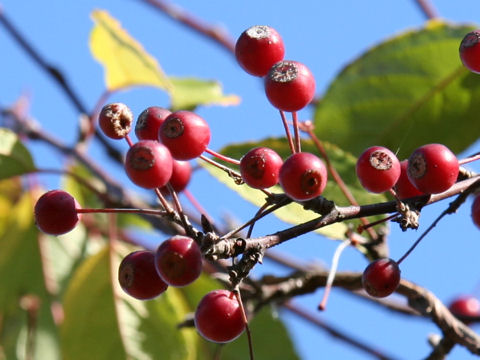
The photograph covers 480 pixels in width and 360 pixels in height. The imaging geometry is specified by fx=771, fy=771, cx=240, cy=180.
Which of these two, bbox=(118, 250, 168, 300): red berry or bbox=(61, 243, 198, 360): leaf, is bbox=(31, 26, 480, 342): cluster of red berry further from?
bbox=(61, 243, 198, 360): leaf

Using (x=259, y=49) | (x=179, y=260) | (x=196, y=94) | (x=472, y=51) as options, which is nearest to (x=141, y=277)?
(x=179, y=260)

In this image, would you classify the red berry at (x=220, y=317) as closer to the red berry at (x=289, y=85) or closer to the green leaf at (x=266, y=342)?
the red berry at (x=289, y=85)

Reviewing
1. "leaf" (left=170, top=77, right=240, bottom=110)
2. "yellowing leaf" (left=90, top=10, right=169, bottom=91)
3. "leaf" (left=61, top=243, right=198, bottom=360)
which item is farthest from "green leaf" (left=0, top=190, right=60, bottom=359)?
"leaf" (left=170, top=77, right=240, bottom=110)

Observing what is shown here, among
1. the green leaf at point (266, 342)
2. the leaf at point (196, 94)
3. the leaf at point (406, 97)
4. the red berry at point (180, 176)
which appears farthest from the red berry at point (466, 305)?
the red berry at point (180, 176)

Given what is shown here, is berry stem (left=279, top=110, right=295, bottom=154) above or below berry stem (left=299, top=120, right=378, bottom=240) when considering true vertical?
above

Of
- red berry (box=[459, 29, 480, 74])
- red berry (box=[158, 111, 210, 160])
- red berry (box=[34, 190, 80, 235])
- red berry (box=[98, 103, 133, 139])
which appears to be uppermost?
red berry (box=[459, 29, 480, 74])

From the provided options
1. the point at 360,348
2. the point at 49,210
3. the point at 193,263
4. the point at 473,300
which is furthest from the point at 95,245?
the point at 193,263
